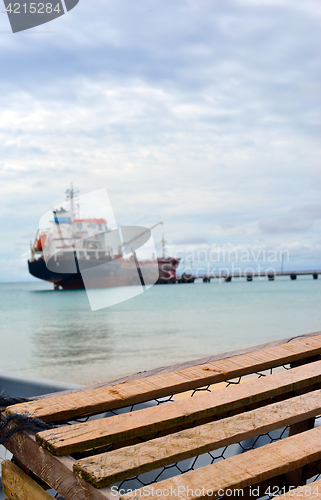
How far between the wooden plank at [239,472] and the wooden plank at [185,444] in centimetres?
6

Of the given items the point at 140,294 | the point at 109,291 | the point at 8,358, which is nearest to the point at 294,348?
the point at 8,358

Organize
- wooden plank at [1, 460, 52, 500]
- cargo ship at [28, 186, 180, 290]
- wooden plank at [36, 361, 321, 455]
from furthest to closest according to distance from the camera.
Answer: cargo ship at [28, 186, 180, 290] → wooden plank at [1, 460, 52, 500] → wooden plank at [36, 361, 321, 455]

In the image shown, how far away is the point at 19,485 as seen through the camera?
4.72ft

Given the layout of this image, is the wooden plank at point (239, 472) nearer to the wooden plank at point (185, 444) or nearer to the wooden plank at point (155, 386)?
the wooden plank at point (185, 444)

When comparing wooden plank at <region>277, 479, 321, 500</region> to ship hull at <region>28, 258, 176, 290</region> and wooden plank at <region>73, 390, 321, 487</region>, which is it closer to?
wooden plank at <region>73, 390, 321, 487</region>

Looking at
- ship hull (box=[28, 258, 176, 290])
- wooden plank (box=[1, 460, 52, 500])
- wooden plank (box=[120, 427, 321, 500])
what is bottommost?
ship hull (box=[28, 258, 176, 290])

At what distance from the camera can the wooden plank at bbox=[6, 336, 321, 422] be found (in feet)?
4.72

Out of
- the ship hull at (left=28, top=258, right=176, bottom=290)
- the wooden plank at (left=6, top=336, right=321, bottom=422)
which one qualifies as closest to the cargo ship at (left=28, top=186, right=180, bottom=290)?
the ship hull at (left=28, top=258, right=176, bottom=290)

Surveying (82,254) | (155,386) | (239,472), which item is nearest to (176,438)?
(239,472)

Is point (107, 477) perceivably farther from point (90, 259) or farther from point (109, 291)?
point (109, 291)

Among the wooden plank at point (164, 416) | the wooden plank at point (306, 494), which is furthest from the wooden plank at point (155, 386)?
the wooden plank at point (306, 494)

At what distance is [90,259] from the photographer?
48.4m

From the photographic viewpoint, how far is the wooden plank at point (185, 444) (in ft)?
3.50

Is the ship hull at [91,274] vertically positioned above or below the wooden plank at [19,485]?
below
